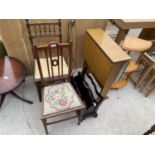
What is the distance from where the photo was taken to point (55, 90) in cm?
136

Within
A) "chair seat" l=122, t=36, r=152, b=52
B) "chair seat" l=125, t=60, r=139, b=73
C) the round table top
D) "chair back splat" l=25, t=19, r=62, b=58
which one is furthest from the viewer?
"chair seat" l=125, t=60, r=139, b=73

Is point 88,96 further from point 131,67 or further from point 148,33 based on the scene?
point 148,33

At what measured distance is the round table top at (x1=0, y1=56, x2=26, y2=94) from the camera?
1.29 m

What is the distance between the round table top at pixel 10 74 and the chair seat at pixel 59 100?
301mm

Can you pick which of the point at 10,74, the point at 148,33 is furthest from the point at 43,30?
the point at 148,33

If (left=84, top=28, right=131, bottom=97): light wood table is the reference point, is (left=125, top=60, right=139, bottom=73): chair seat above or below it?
below

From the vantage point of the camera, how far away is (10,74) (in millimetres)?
1396

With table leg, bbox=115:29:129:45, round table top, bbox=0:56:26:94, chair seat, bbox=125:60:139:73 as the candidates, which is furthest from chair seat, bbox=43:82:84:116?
chair seat, bbox=125:60:139:73

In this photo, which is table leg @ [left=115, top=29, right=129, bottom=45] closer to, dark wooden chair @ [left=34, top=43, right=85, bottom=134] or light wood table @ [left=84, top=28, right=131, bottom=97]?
light wood table @ [left=84, top=28, right=131, bottom=97]

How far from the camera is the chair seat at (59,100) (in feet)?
4.02

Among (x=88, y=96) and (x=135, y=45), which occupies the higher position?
(x=135, y=45)

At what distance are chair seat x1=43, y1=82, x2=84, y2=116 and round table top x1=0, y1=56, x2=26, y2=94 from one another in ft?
0.99

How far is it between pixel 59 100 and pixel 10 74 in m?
0.61

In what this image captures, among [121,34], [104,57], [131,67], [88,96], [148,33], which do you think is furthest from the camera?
[148,33]
